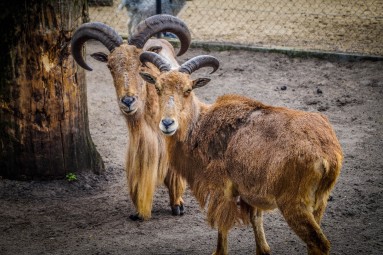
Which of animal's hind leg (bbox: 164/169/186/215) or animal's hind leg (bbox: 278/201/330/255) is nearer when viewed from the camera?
animal's hind leg (bbox: 278/201/330/255)

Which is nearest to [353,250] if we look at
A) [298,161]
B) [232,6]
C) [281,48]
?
[298,161]

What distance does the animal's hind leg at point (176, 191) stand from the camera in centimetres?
674

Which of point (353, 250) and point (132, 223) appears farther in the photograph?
point (132, 223)

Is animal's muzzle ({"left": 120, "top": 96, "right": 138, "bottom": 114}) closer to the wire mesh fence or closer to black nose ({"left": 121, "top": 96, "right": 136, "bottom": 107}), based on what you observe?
black nose ({"left": 121, "top": 96, "right": 136, "bottom": 107})

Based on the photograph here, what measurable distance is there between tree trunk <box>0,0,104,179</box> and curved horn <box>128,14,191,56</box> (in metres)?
0.85

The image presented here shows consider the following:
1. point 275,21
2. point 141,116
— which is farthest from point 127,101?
point 275,21

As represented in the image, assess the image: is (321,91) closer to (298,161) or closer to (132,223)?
(132,223)

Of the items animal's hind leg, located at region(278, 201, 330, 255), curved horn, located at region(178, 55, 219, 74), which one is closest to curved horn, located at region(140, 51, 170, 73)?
curved horn, located at region(178, 55, 219, 74)

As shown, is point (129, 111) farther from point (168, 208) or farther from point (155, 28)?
point (168, 208)

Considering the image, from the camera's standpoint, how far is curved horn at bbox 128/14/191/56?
656 cm

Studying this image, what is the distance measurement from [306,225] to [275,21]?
8.78m

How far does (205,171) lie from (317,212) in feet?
3.72

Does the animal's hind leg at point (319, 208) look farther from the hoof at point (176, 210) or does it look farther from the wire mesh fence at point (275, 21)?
the wire mesh fence at point (275, 21)

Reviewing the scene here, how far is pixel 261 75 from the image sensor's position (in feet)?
33.9
